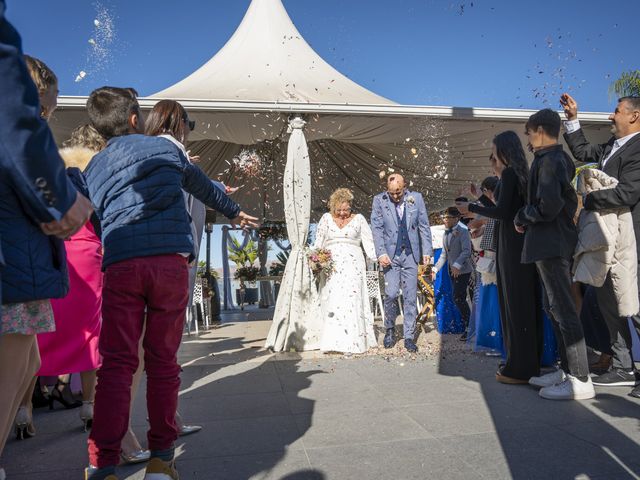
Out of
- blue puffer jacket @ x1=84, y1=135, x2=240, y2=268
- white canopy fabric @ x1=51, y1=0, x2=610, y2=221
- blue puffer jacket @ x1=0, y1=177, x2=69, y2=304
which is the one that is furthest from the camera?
white canopy fabric @ x1=51, y1=0, x2=610, y2=221

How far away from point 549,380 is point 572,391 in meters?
0.41

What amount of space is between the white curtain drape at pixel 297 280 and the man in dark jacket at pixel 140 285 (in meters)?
4.16

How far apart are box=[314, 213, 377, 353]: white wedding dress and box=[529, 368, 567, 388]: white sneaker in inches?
95.0

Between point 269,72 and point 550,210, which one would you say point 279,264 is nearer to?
point 269,72

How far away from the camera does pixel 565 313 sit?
12.2 ft

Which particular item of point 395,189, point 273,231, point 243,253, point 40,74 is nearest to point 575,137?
point 395,189

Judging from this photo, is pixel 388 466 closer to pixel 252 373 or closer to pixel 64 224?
pixel 64 224

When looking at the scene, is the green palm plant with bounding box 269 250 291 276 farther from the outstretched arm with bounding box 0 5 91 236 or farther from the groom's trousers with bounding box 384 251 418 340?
the outstretched arm with bounding box 0 5 91 236

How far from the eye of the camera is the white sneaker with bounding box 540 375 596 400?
142 inches

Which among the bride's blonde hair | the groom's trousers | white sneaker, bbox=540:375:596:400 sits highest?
the bride's blonde hair

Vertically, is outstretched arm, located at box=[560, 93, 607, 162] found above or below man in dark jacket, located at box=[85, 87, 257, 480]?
above

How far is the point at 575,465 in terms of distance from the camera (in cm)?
240

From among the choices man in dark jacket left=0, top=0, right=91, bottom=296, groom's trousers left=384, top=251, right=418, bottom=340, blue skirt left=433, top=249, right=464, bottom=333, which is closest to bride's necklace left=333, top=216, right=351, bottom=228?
groom's trousers left=384, top=251, right=418, bottom=340

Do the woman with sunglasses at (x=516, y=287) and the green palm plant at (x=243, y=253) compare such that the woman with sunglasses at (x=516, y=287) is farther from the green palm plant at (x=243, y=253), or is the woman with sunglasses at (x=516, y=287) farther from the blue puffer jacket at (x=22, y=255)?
the green palm plant at (x=243, y=253)
